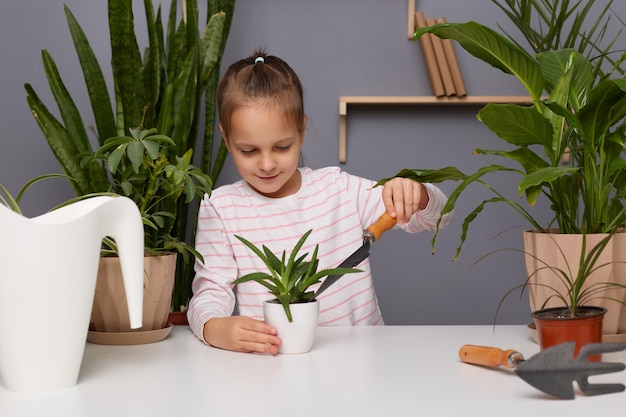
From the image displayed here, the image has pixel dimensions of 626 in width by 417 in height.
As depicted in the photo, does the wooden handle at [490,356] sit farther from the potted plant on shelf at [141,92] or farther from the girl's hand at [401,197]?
the potted plant on shelf at [141,92]

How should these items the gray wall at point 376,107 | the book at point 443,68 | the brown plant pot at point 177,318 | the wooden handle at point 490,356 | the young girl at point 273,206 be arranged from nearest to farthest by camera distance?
the wooden handle at point 490,356 < the young girl at point 273,206 < the brown plant pot at point 177,318 < the book at point 443,68 < the gray wall at point 376,107

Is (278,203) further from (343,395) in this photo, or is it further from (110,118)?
(343,395)

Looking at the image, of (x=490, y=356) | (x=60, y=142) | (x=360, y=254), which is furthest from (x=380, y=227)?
(x=60, y=142)

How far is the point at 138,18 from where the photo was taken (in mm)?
2734

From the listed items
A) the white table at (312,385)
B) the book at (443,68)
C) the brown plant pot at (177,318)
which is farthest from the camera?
the book at (443,68)

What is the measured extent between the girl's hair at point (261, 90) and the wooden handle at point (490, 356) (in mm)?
806

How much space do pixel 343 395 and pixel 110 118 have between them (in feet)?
4.96

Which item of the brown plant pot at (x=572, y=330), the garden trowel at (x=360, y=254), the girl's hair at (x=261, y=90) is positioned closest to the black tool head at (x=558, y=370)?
the brown plant pot at (x=572, y=330)

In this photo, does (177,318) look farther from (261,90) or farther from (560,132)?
(560,132)

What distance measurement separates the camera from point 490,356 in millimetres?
918

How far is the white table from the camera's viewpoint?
2.54 feet

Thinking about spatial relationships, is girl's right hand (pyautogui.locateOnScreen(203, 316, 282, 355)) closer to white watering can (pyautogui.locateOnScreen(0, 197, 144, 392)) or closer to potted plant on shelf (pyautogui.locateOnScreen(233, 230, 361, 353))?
potted plant on shelf (pyautogui.locateOnScreen(233, 230, 361, 353))

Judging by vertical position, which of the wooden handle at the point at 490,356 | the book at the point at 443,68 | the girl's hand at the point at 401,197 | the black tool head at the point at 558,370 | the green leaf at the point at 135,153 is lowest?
the wooden handle at the point at 490,356

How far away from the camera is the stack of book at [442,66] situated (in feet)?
8.64
